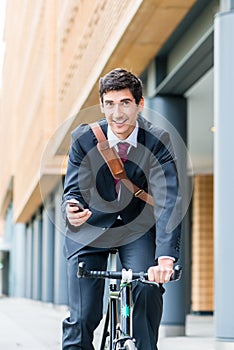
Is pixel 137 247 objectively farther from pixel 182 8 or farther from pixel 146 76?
pixel 146 76

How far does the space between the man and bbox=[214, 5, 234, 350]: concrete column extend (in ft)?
14.9

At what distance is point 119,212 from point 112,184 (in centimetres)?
14

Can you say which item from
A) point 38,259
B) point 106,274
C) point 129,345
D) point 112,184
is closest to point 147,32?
point 112,184

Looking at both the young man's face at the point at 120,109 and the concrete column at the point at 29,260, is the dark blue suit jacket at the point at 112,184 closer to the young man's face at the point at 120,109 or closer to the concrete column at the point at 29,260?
the young man's face at the point at 120,109

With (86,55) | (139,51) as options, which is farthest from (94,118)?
(86,55)

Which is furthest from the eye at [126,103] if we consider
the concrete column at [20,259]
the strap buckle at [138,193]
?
the concrete column at [20,259]

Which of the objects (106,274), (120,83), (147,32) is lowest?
(106,274)

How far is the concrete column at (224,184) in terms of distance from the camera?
933 centimetres

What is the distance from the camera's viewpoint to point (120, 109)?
4578 millimetres

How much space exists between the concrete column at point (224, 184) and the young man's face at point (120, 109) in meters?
4.84

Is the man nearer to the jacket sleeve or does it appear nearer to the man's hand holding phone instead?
the jacket sleeve

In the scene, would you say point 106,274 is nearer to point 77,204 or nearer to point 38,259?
point 77,204

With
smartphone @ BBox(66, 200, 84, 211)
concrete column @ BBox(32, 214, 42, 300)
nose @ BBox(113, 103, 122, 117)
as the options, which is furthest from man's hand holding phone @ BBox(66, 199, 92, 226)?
concrete column @ BBox(32, 214, 42, 300)

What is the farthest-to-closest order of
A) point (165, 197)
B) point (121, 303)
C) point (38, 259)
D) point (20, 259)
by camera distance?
point (20, 259) → point (38, 259) → point (165, 197) → point (121, 303)
